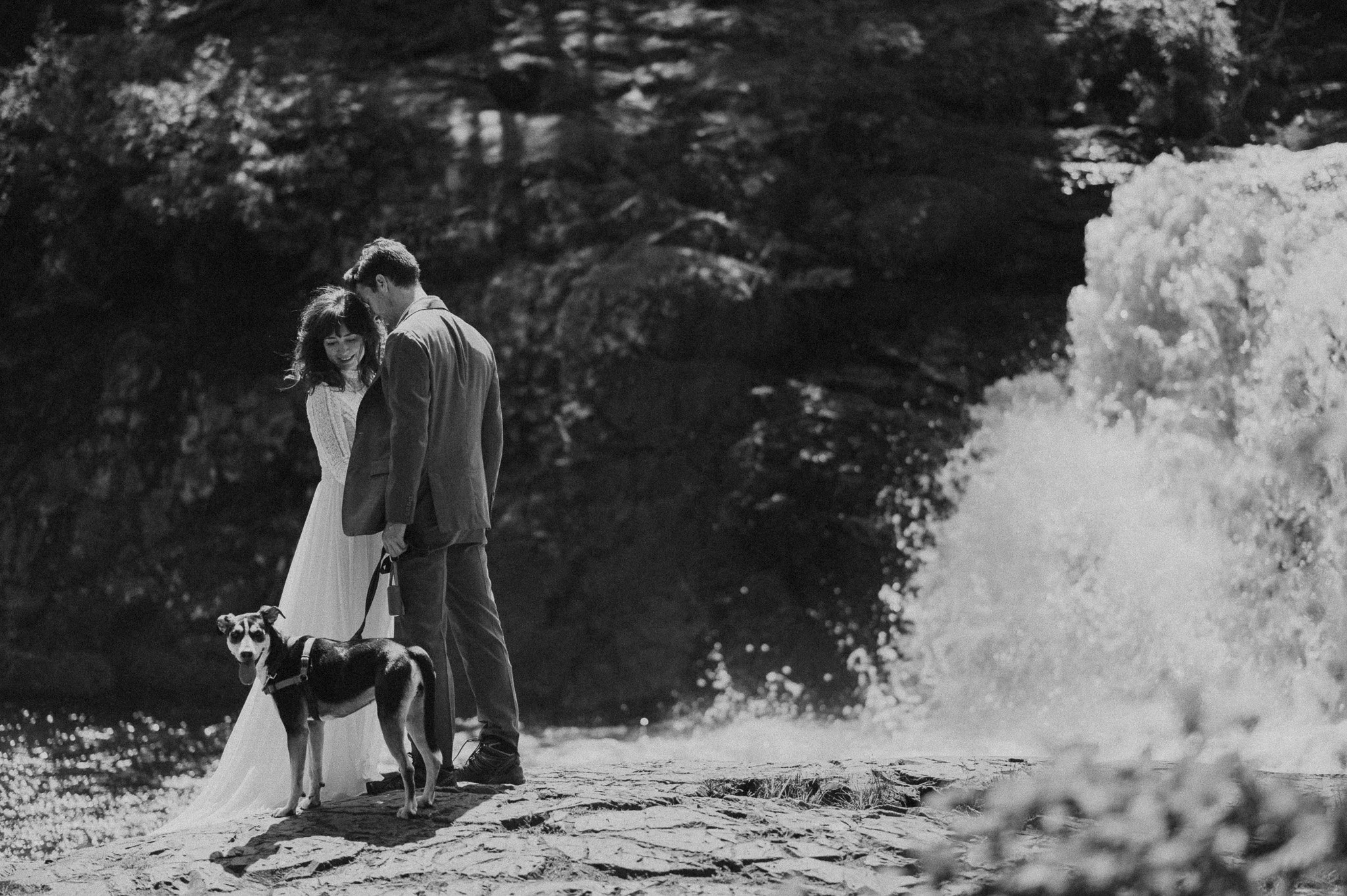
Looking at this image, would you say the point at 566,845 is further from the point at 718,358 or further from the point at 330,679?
the point at 718,358

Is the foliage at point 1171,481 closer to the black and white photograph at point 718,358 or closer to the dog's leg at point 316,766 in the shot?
the black and white photograph at point 718,358

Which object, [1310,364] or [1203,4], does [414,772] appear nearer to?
[1310,364]

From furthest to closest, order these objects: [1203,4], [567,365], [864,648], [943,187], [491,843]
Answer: [1203,4], [943,187], [567,365], [864,648], [491,843]

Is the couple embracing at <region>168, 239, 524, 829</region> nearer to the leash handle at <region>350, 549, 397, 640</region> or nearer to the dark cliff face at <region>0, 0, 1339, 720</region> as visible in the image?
the leash handle at <region>350, 549, 397, 640</region>

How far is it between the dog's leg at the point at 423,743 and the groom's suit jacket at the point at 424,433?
2.36 ft

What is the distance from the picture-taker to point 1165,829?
7.30 feet

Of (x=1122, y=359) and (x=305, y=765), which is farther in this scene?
(x=1122, y=359)

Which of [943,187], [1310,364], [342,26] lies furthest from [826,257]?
[342,26]

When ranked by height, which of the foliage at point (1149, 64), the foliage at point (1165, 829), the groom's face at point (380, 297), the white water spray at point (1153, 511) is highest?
the foliage at point (1149, 64)

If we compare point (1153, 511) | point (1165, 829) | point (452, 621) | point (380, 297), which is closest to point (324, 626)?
point (452, 621)

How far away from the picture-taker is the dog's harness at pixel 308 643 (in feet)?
16.8

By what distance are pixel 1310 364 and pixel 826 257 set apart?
14.8 feet

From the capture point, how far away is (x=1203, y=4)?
14.1 meters

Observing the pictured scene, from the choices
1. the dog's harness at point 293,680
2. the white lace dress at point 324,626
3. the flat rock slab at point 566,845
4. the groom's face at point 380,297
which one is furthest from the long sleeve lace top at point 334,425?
the flat rock slab at point 566,845
